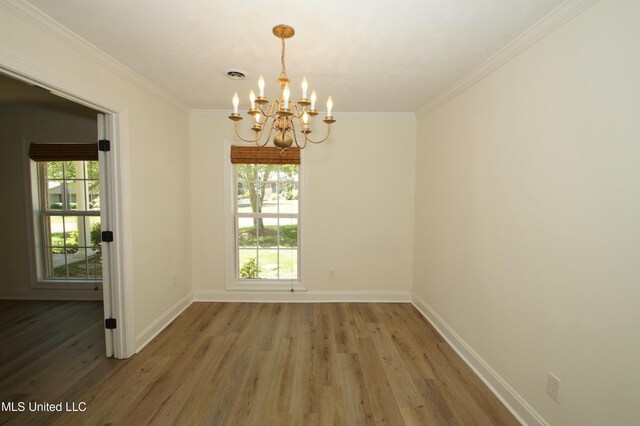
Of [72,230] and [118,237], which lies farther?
[72,230]

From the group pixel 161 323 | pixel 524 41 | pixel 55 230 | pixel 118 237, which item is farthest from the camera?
pixel 55 230

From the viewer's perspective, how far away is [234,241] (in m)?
3.78

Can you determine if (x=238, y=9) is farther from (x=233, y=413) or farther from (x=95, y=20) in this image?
(x=233, y=413)

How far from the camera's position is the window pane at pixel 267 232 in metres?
3.84

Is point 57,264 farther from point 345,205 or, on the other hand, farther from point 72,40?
point 345,205

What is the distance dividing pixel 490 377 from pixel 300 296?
2.30 meters

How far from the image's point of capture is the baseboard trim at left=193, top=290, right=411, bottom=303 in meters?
3.76

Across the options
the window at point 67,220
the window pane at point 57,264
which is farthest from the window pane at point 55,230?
the window pane at point 57,264

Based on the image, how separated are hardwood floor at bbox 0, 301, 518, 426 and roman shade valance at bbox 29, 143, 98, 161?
1.96 metres

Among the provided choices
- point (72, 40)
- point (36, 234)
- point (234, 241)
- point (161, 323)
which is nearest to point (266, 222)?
point (234, 241)

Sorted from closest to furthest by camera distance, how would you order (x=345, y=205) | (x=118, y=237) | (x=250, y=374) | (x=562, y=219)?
1. (x=562, y=219)
2. (x=250, y=374)
3. (x=118, y=237)
4. (x=345, y=205)

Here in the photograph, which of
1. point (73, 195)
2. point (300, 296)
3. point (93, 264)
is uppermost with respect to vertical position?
point (73, 195)

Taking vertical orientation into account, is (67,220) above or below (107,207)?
below

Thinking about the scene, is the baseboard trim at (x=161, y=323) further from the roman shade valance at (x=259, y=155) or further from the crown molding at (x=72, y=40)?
the crown molding at (x=72, y=40)
